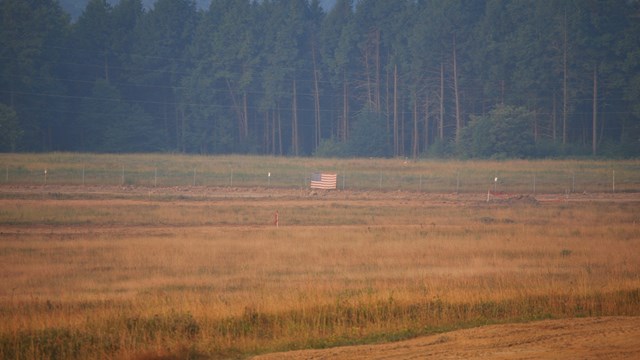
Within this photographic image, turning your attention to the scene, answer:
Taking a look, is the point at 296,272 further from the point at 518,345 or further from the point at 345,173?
the point at 345,173

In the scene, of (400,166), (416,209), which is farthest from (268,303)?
(400,166)

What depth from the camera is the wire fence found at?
60737 millimetres

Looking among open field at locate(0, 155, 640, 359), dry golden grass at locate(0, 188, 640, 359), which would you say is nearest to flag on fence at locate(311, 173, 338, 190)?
open field at locate(0, 155, 640, 359)

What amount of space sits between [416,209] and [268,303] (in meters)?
29.1

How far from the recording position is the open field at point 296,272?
1616 cm

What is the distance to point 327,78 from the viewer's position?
126 metres

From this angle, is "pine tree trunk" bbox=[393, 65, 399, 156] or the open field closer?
the open field

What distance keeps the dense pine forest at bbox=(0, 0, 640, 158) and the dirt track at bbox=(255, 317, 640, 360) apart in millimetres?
76452

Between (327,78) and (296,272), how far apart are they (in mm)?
100569

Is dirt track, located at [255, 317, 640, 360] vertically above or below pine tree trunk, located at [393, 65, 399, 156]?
below

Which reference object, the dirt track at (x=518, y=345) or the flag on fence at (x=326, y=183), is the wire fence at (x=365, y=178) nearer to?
the flag on fence at (x=326, y=183)

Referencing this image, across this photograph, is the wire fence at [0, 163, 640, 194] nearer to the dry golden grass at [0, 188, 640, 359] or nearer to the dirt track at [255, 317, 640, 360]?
the dry golden grass at [0, 188, 640, 359]

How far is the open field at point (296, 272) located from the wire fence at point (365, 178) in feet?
28.9

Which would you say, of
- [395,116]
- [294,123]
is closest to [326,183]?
[395,116]
